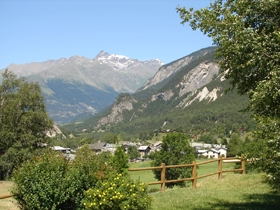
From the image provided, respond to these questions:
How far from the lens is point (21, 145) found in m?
38.8

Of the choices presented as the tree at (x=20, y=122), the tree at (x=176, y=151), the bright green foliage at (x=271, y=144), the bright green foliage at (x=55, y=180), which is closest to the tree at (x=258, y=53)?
the bright green foliage at (x=271, y=144)

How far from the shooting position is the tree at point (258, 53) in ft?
23.9

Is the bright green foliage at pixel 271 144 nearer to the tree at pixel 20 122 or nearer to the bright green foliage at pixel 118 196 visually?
the bright green foliage at pixel 118 196

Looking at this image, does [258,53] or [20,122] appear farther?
[20,122]

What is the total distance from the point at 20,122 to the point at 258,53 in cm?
3597

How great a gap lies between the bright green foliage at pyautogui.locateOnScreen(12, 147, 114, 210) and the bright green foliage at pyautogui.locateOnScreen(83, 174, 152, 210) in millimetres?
642

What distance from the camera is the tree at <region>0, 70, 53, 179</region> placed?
3838 centimetres

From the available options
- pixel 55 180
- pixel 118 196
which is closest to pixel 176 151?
pixel 55 180

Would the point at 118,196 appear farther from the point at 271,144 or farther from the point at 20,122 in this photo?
the point at 20,122

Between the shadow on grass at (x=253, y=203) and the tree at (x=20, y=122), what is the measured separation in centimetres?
2956

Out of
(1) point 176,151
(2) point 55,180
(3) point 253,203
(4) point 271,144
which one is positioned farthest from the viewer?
(1) point 176,151

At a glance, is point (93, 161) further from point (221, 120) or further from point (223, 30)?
point (221, 120)

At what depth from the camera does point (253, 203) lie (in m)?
12.1

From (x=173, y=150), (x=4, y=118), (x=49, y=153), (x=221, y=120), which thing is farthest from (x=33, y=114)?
(x=221, y=120)
